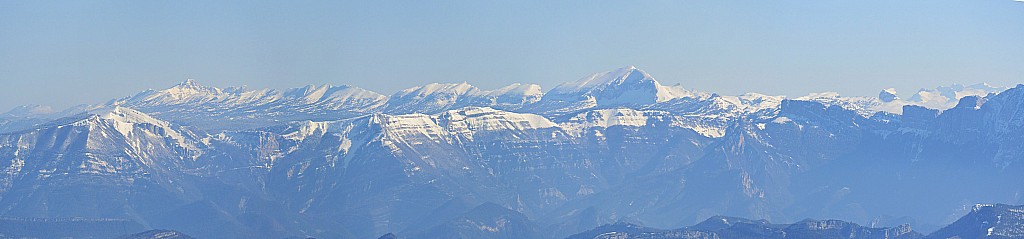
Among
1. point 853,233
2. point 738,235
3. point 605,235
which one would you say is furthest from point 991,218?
point 605,235

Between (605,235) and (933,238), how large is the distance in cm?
3741

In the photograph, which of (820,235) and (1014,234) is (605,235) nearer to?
(820,235)

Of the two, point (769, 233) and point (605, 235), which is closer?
point (769, 233)

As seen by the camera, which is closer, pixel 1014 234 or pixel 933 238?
pixel 1014 234

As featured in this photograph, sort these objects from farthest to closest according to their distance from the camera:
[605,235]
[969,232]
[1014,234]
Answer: [605,235], [969,232], [1014,234]

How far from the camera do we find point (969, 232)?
579 feet

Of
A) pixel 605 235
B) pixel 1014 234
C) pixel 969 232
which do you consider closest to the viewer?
pixel 1014 234

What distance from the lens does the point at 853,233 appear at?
182 meters

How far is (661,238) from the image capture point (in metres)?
184

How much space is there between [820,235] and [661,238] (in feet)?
55.8

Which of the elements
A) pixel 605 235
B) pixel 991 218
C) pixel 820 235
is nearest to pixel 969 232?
pixel 991 218

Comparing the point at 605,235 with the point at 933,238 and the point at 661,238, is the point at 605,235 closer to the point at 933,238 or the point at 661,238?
the point at 661,238

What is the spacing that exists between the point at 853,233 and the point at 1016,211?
1737cm

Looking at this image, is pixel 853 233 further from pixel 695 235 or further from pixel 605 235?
pixel 605 235
